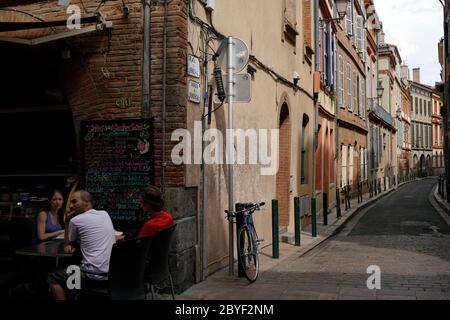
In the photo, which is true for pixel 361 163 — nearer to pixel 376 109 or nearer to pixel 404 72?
pixel 376 109

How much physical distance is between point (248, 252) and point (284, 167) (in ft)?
15.8

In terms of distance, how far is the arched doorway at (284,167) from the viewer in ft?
38.1

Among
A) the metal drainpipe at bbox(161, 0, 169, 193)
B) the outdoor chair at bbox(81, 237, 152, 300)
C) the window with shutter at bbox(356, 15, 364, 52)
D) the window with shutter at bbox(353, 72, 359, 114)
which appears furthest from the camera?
the window with shutter at bbox(356, 15, 364, 52)

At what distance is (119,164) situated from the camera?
620cm

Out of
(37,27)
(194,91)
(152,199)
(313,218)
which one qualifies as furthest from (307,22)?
(152,199)

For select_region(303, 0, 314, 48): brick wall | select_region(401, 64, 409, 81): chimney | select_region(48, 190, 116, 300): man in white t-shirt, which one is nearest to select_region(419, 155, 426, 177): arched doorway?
select_region(401, 64, 409, 81): chimney

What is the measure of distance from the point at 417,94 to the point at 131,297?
6251 cm

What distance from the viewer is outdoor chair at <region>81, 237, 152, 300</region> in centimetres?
407

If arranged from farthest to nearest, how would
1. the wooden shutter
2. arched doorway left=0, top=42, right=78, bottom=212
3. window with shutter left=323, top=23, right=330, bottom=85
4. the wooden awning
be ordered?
window with shutter left=323, top=23, right=330, bottom=85 → the wooden shutter → arched doorway left=0, top=42, right=78, bottom=212 → the wooden awning

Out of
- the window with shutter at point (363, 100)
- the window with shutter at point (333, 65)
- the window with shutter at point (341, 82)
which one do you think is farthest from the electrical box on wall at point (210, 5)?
the window with shutter at point (363, 100)

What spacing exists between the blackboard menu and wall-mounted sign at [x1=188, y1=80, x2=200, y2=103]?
0.64m

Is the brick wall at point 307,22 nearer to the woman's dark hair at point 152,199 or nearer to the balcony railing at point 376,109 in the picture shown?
the woman's dark hair at point 152,199

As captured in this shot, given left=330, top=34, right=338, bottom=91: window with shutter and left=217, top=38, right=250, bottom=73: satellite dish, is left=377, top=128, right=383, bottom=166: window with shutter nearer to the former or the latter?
left=330, top=34, right=338, bottom=91: window with shutter
